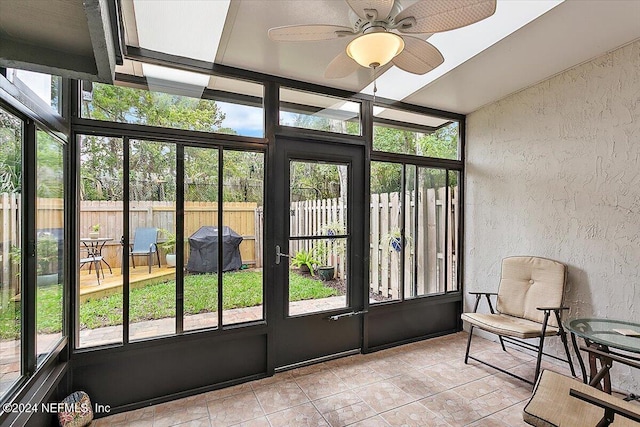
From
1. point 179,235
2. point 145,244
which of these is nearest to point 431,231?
point 179,235

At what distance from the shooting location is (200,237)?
8.83ft

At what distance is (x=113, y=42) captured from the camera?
0.94m

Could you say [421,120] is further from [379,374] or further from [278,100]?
[379,374]

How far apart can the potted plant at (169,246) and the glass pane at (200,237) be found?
0.08 metres

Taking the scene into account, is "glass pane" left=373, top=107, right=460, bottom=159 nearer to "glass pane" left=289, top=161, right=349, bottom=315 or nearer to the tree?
"glass pane" left=289, top=161, right=349, bottom=315

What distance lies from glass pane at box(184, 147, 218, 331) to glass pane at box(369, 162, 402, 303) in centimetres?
156

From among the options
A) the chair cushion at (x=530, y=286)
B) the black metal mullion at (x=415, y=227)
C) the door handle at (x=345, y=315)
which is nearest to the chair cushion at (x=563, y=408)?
the chair cushion at (x=530, y=286)

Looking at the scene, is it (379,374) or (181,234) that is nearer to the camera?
(181,234)

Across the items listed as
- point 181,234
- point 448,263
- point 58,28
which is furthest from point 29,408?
point 448,263

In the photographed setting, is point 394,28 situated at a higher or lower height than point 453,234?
higher

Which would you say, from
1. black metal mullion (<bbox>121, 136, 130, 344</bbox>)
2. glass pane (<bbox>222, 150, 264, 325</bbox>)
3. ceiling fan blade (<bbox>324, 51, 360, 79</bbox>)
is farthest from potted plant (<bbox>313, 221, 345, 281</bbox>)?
black metal mullion (<bbox>121, 136, 130, 344</bbox>)

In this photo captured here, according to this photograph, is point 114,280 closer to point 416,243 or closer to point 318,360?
point 318,360

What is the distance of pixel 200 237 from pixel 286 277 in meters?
0.82

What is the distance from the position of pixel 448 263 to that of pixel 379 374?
163 cm
